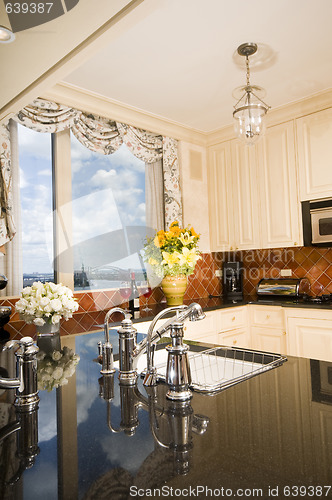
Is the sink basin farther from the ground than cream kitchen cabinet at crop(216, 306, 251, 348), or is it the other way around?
the sink basin

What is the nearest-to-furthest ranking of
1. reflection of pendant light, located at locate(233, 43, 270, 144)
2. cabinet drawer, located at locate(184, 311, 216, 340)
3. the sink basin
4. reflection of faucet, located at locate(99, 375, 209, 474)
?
reflection of faucet, located at locate(99, 375, 209, 474) → the sink basin → reflection of pendant light, located at locate(233, 43, 270, 144) → cabinet drawer, located at locate(184, 311, 216, 340)

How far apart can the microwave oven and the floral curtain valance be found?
1.12 m

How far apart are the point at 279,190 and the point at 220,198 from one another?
2.11ft

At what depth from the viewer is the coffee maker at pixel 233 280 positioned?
359 centimetres

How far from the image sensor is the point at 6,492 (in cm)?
54

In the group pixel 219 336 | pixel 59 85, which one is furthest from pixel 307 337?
pixel 59 85

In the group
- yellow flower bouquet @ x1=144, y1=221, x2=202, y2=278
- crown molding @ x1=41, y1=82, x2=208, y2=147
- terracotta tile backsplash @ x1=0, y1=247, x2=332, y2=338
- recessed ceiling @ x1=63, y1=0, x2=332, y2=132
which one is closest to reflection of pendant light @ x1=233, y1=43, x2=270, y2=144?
recessed ceiling @ x1=63, y1=0, x2=332, y2=132

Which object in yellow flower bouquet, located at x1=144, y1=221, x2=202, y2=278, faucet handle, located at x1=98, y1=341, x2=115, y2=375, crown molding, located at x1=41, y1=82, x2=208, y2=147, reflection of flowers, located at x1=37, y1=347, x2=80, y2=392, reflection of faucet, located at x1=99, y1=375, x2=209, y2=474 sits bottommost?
reflection of flowers, located at x1=37, y1=347, x2=80, y2=392

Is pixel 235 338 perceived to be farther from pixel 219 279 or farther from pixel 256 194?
pixel 256 194

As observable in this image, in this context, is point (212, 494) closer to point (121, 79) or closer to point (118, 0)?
point (118, 0)

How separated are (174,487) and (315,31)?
248cm

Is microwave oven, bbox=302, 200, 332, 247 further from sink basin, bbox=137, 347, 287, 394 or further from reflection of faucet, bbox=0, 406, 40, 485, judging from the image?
reflection of faucet, bbox=0, 406, 40, 485

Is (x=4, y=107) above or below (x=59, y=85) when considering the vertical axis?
below

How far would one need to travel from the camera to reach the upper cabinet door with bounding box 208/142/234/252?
3691mm
